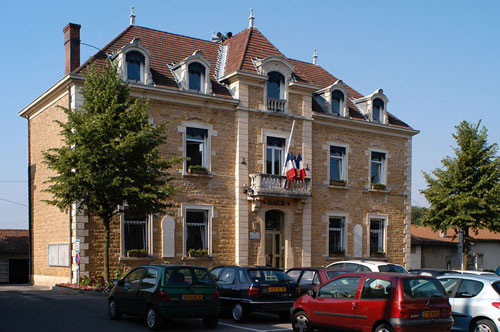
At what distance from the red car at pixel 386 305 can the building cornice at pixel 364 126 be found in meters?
18.9

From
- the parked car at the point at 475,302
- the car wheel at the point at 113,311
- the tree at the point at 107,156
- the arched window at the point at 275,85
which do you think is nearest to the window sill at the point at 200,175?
the tree at the point at 107,156

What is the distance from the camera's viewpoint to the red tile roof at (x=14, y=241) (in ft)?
126

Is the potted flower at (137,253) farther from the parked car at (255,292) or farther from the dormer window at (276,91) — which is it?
the parked car at (255,292)

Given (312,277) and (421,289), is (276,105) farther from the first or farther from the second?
(421,289)

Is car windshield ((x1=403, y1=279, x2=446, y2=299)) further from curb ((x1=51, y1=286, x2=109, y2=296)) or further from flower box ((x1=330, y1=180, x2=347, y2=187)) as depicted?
flower box ((x1=330, y1=180, x2=347, y2=187))

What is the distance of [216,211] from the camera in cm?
2758

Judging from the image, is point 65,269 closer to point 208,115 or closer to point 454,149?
point 208,115

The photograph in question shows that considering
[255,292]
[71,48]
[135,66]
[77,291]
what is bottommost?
[77,291]

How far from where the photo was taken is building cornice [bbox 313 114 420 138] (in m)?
31.3

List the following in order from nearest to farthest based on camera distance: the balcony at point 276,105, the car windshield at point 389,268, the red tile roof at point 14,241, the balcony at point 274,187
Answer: the car windshield at point 389,268, the balcony at point 274,187, the balcony at point 276,105, the red tile roof at point 14,241

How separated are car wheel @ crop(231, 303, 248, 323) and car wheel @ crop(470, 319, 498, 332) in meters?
5.56

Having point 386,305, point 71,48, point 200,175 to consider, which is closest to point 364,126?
point 200,175

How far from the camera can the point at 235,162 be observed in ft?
92.7

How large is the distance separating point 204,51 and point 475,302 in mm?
21271
